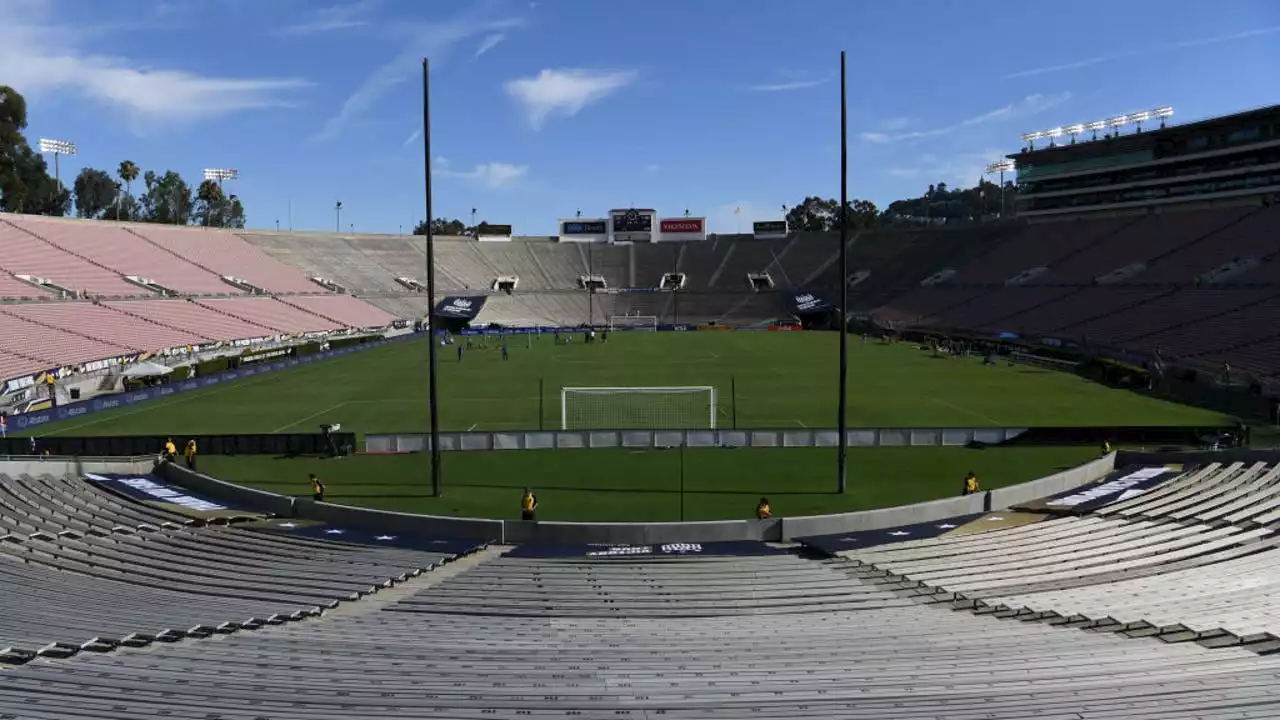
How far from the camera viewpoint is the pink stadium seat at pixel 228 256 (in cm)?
Result: 8081

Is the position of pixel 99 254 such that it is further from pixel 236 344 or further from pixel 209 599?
pixel 209 599

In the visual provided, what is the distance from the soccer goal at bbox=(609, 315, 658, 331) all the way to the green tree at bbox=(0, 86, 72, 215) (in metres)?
68.3

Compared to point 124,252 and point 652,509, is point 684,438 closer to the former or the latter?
point 652,509


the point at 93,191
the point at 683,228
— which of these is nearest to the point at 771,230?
the point at 683,228

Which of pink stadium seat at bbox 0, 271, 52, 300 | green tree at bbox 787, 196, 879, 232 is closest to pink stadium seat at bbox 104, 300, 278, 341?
pink stadium seat at bbox 0, 271, 52, 300

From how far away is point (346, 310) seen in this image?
8362cm

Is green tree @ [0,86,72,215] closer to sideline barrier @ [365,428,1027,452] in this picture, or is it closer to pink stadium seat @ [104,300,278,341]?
pink stadium seat @ [104,300,278,341]

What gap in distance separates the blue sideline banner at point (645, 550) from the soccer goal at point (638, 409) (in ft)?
41.8

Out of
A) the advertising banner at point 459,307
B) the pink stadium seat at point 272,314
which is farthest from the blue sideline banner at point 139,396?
the advertising banner at point 459,307

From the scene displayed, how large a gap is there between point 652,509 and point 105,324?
2002 inches

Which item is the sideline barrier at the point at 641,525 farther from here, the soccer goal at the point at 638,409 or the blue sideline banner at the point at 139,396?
the blue sideline banner at the point at 139,396

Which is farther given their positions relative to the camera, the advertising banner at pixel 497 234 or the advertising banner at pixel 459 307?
the advertising banner at pixel 497 234

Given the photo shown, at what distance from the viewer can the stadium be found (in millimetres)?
8188

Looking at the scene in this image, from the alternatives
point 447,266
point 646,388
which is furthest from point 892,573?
point 447,266
